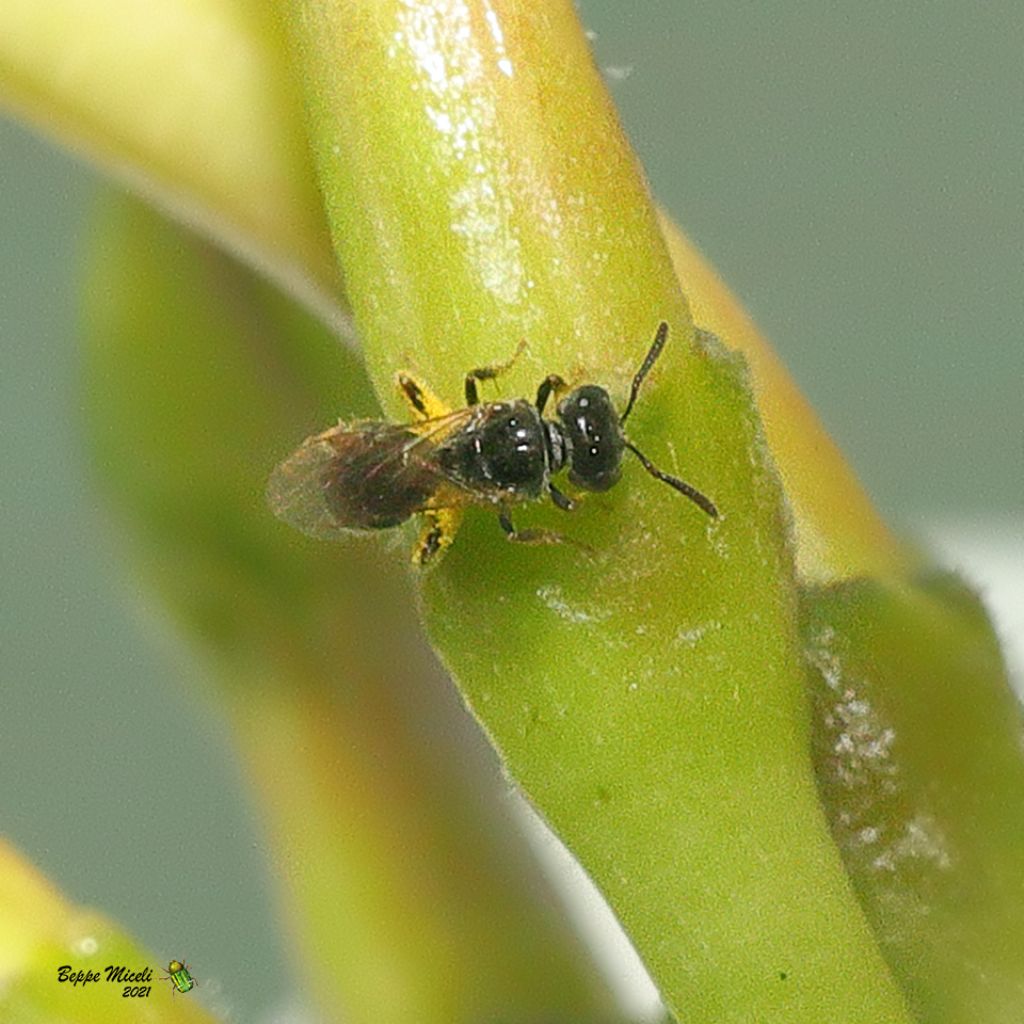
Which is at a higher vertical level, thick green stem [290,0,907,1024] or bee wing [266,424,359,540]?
bee wing [266,424,359,540]

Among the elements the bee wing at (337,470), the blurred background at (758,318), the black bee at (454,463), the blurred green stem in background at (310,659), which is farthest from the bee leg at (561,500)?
the blurred background at (758,318)

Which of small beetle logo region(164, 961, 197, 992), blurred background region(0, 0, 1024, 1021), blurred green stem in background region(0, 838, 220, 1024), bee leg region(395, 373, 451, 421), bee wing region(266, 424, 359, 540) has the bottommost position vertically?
blurred green stem in background region(0, 838, 220, 1024)

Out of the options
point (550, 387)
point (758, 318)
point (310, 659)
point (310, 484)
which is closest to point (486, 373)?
point (550, 387)

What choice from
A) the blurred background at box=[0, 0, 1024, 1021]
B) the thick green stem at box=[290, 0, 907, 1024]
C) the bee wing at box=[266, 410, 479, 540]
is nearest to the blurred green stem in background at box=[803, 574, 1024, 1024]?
the thick green stem at box=[290, 0, 907, 1024]

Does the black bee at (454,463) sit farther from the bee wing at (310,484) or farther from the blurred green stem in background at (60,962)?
the blurred green stem in background at (60,962)

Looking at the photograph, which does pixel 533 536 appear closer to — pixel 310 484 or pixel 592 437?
pixel 592 437

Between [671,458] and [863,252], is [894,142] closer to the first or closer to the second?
[863,252]

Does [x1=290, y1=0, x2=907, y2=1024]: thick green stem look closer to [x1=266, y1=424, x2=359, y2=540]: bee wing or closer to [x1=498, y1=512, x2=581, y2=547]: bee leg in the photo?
[x1=498, y1=512, x2=581, y2=547]: bee leg

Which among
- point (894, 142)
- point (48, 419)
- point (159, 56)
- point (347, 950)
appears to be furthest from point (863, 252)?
point (159, 56)
